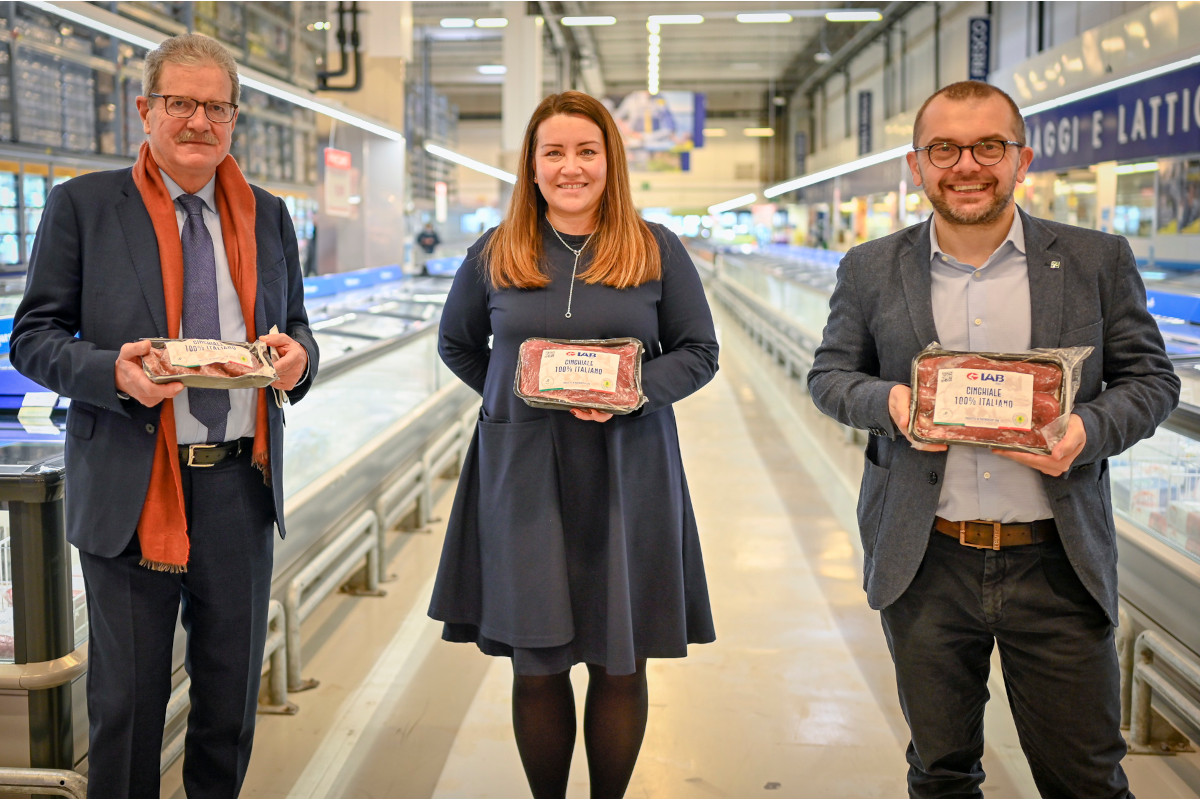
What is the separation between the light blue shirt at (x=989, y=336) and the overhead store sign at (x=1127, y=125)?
5.30m

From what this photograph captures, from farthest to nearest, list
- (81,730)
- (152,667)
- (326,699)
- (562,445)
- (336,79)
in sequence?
(336,79) → (326,699) → (81,730) → (562,445) → (152,667)

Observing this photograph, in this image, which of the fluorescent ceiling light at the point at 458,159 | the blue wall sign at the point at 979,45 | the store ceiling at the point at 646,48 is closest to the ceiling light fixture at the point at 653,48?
the store ceiling at the point at 646,48

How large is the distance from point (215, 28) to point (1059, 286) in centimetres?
504

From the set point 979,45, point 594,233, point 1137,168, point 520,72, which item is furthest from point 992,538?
point 979,45

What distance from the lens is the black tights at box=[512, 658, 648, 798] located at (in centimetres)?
227

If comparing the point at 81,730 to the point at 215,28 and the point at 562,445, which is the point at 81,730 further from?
the point at 215,28

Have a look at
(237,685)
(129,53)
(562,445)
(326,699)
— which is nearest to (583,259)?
(562,445)

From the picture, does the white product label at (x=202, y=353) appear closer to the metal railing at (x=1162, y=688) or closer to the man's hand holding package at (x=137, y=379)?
the man's hand holding package at (x=137, y=379)

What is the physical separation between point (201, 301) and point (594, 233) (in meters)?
0.78

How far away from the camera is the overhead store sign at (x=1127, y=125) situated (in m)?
6.50

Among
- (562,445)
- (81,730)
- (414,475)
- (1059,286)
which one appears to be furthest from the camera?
(414,475)

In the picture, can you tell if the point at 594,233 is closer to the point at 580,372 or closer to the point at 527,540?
the point at 580,372

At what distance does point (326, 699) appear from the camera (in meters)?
3.37

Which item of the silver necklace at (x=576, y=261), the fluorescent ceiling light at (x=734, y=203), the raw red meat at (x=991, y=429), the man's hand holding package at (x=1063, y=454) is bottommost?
the man's hand holding package at (x=1063, y=454)
